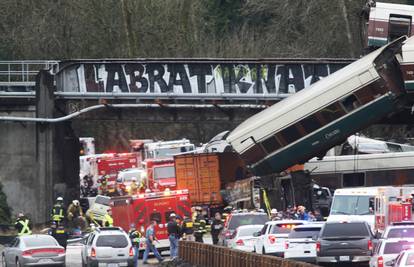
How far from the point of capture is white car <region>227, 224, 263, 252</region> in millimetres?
40694

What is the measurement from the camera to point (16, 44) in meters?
68.8

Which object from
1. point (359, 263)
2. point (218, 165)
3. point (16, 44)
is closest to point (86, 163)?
point (16, 44)

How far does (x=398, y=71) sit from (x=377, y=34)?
13.9 ft

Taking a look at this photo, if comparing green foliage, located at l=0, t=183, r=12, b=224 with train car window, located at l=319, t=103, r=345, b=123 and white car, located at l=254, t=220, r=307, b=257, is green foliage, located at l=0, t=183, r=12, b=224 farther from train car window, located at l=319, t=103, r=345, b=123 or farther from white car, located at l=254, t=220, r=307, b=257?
white car, located at l=254, t=220, r=307, b=257

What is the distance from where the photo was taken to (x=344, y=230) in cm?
3438

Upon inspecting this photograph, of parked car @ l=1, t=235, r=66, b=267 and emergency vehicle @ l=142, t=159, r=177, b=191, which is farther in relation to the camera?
emergency vehicle @ l=142, t=159, r=177, b=191

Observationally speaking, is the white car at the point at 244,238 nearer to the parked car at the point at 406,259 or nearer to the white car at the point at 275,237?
the white car at the point at 275,237

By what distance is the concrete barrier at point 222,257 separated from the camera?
31.1 meters

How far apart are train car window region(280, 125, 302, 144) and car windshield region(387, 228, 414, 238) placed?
45.5ft

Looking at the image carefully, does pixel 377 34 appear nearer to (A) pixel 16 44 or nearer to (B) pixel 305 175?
(B) pixel 305 175

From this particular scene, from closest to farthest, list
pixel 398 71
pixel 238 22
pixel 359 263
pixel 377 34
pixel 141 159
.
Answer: pixel 359 263 → pixel 398 71 → pixel 377 34 → pixel 141 159 → pixel 238 22

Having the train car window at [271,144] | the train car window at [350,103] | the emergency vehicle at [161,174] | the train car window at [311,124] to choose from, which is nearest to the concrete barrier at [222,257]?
the train car window at [271,144]

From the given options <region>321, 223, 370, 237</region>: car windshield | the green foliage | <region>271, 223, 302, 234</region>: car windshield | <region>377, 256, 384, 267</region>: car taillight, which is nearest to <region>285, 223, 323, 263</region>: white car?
<region>321, 223, 370, 237</region>: car windshield

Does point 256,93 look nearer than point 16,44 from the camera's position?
Yes
